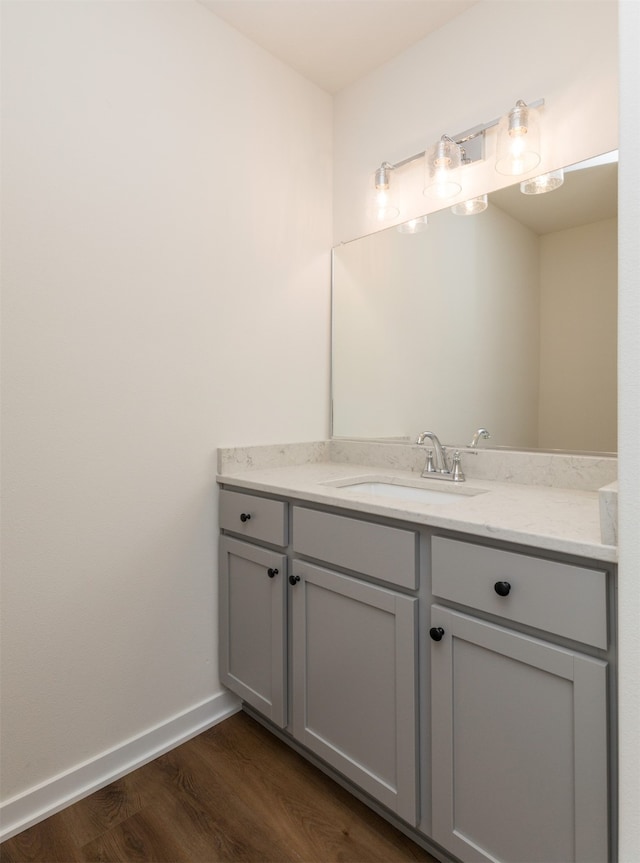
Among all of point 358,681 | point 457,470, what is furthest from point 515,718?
point 457,470

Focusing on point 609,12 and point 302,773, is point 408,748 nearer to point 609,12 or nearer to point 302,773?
point 302,773

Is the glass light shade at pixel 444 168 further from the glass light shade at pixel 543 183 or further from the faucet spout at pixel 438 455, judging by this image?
the faucet spout at pixel 438 455

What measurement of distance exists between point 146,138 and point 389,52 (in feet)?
3.50

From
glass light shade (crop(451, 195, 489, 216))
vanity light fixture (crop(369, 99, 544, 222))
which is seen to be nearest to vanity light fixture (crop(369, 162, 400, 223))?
vanity light fixture (crop(369, 99, 544, 222))

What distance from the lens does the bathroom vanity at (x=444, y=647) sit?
93 cm

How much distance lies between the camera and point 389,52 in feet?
6.33

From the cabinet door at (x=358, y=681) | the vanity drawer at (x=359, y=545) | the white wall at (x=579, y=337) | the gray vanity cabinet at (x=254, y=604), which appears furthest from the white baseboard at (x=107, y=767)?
the white wall at (x=579, y=337)

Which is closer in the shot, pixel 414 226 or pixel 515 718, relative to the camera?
pixel 515 718

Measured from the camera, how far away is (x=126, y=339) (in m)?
1.54

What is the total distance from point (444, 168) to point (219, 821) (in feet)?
7.10

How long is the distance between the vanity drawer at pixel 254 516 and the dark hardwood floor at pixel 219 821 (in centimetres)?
72

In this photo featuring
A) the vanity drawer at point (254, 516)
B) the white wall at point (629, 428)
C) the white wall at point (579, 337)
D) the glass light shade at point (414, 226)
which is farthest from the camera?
the glass light shade at point (414, 226)

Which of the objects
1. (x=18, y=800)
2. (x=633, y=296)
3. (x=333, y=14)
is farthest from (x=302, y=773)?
(x=333, y=14)

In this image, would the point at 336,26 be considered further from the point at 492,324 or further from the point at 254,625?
the point at 254,625
